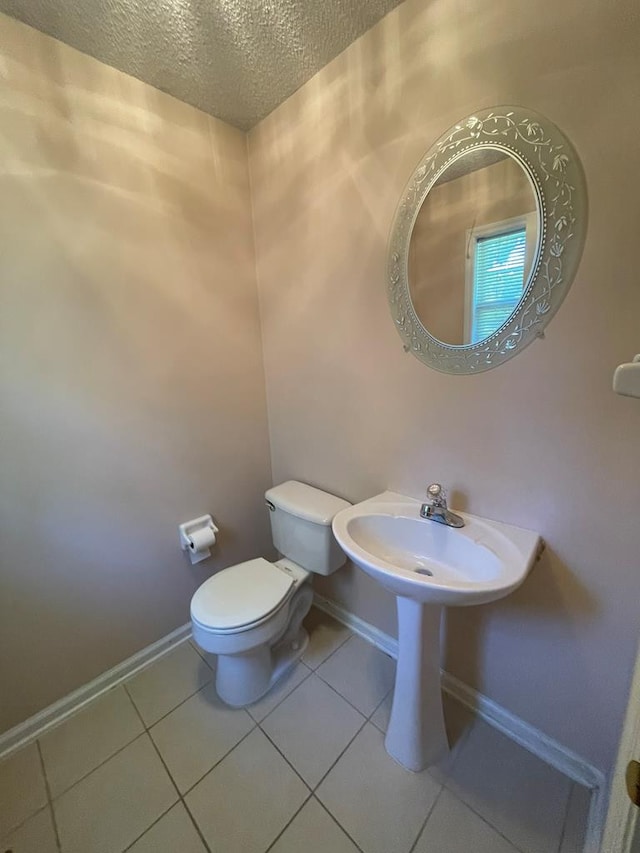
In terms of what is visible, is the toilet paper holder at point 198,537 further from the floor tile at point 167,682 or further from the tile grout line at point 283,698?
the tile grout line at point 283,698

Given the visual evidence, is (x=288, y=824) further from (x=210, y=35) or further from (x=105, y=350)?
(x=210, y=35)

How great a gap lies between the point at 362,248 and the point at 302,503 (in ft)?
3.61

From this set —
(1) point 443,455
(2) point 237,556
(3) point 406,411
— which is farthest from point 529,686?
(2) point 237,556

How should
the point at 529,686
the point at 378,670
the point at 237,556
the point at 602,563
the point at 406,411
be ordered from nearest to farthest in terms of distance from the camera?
the point at 602,563 < the point at 529,686 < the point at 406,411 < the point at 378,670 < the point at 237,556

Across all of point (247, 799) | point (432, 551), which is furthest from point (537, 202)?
point (247, 799)

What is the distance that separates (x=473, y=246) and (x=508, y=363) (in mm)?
385

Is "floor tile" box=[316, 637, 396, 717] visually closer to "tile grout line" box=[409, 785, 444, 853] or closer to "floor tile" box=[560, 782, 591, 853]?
"tile grout line" box=[409, 785, 444, 853]

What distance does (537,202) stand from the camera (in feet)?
3.03

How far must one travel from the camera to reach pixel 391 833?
1.00 metres

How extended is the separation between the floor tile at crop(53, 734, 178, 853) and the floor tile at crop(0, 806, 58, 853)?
23mm

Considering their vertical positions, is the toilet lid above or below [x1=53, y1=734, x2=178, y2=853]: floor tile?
above

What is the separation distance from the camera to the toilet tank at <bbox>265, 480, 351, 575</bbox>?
1503 millimetres

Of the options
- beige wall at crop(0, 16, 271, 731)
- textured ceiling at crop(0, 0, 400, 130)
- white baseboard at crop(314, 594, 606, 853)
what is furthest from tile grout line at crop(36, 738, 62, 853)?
textured ceiling at crop(0, 0, 400, 130)

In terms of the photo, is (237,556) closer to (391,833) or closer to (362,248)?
(391,833)
